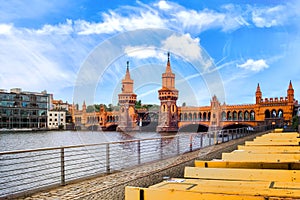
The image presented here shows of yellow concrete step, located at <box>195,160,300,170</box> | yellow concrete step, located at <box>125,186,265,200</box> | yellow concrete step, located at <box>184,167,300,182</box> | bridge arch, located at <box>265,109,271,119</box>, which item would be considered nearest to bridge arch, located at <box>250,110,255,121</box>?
bridge arch, located at <box>265,109,271,119</box>

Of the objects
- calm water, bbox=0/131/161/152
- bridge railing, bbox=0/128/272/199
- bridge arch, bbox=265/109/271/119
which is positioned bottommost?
calm water, bbox=0/131/161/152

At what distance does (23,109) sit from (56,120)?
14.1 m

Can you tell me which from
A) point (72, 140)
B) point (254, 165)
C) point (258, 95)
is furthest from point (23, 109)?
point (254, 165)

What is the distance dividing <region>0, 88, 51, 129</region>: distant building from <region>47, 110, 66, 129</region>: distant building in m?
2.07

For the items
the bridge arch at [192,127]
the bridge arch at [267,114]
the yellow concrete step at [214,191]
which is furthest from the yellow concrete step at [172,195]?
the bridge arch at [267,114]

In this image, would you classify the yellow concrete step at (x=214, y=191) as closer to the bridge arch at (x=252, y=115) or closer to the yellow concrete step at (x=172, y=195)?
the yellow concrete step at (x=172, y=195)

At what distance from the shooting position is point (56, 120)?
4168 inches

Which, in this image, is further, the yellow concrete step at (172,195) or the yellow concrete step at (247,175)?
the yellow concrete step at (247,175)

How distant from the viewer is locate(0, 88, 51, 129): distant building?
9025cm

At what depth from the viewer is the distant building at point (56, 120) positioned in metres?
103

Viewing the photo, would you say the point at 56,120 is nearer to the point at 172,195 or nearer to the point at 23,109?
the point at 23,109

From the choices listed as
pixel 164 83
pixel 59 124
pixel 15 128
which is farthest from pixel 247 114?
pixel 164 83

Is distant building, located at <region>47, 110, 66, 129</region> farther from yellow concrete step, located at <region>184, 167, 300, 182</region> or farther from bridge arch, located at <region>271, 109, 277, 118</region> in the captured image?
yellow concrete step, located at <region>184, 167, 300, 182</region>

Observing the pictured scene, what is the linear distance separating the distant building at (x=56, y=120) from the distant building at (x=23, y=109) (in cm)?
207
